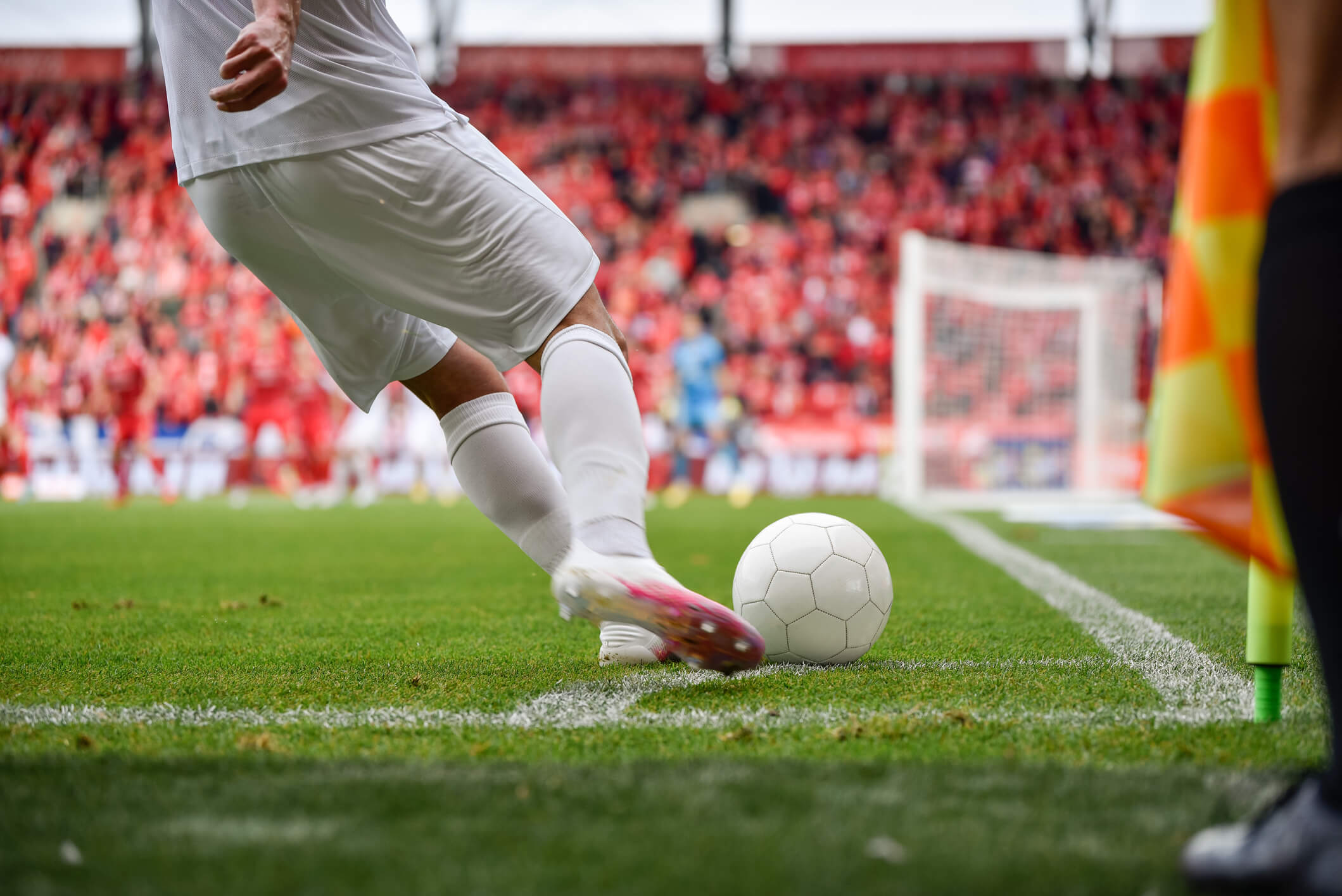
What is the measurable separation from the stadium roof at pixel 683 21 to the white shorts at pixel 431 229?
18.1 m

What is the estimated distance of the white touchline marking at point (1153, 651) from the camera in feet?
6.51

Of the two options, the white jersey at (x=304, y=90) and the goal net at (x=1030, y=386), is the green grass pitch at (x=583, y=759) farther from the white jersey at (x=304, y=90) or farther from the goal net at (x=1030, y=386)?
the goal net at (x=1030, y=386)

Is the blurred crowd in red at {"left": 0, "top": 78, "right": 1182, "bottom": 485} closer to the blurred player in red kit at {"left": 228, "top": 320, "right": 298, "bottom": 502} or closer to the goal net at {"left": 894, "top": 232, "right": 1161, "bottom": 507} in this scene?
the blurred player in red kit at {"left": 228, "top": 320, "right": 298, "bottom": 502}

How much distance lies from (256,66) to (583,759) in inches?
46.6

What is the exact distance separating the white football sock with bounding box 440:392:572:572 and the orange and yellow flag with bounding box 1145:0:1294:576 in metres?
1.34

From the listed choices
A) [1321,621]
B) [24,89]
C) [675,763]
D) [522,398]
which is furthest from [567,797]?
[24,89]

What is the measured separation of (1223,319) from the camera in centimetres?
137

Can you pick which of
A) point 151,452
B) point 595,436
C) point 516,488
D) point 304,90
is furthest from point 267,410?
point 595,436

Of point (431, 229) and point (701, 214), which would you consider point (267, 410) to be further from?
point (431, 229)

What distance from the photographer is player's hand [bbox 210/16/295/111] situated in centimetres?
184

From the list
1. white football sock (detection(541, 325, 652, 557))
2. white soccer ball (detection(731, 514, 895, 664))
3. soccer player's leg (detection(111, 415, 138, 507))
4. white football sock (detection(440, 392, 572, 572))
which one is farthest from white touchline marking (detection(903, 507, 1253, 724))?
soccer player's leg (detection(111, 415, 138, 507))

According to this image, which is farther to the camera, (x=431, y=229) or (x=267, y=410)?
(x=267, y=410)

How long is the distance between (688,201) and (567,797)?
18.4m

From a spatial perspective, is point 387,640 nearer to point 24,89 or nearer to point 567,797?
point 567,797
